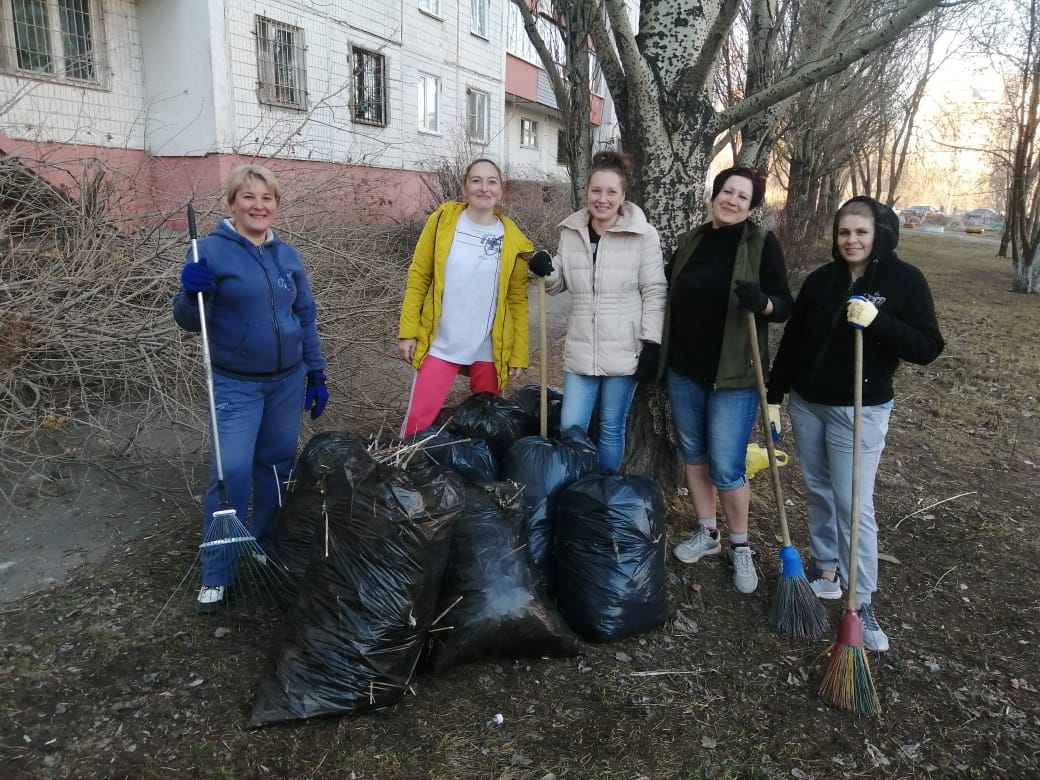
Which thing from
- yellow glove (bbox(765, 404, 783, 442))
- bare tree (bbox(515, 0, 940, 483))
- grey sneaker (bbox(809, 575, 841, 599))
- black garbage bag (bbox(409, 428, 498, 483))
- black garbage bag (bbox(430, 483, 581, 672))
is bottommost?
grey sneaker (bbox(809, 575, 841, 599))

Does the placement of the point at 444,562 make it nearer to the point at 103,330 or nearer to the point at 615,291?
the point at 615,291

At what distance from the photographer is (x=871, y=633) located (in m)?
2.61

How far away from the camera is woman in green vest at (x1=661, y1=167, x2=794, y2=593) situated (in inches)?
106

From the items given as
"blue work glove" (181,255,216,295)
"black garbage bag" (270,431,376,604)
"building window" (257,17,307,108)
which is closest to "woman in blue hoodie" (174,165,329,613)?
"blue work glove" (181,255,216,295)

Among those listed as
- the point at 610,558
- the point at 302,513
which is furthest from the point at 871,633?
the point at 302,513

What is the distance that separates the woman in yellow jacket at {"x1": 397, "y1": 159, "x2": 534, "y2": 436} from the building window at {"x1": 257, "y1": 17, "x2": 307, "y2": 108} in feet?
26.8

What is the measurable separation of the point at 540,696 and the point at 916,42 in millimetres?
15723

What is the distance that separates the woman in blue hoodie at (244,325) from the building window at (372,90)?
35.6 feet

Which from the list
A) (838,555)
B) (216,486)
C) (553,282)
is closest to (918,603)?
(838,555)

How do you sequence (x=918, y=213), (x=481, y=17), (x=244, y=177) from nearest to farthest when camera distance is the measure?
(x=244, y=177), (x=481, y=17), (x=918, y=213)

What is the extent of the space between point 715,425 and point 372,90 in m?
12.3

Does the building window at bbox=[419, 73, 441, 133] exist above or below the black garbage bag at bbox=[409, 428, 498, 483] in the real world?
above

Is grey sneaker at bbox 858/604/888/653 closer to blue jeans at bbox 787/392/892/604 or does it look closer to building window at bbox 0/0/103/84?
blue jeans at bbox 787/392/892/604

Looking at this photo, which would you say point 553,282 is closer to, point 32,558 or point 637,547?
point 637,547
